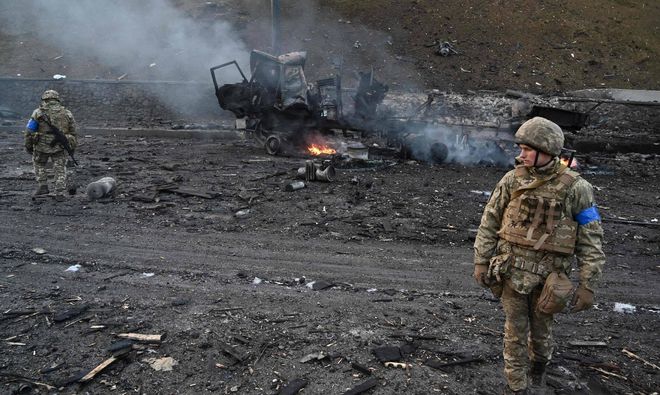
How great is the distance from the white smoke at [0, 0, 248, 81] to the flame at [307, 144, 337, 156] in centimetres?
807

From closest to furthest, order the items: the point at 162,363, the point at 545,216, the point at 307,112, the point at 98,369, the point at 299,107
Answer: the point at 545,216 < the point at 98,369 < the point at 162,363 < the point at 299,107 < the point at 307,112

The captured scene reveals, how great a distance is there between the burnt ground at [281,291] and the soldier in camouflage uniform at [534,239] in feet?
2.25

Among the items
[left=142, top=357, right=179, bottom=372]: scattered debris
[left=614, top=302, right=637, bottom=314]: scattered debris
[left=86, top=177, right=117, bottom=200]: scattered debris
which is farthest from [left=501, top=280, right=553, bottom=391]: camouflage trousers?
[left=86, top=177, right=117, bottom=200]: scattered debris

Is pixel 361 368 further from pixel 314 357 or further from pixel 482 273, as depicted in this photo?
pixel 482 273

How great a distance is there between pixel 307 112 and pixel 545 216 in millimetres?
9831

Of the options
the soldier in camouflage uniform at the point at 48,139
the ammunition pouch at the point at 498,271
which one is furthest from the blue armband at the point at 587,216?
the soldier in camouflage uniform at the point at 48,139

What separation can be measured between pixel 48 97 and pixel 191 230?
13.1 feet

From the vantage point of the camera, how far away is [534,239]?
3359mm

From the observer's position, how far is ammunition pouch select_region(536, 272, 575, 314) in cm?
320

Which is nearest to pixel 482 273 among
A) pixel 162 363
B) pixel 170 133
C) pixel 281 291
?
pixel 281 291

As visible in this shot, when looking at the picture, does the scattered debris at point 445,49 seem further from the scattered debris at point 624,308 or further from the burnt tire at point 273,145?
the scattered debris at point 624,308

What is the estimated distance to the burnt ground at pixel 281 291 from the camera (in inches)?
158

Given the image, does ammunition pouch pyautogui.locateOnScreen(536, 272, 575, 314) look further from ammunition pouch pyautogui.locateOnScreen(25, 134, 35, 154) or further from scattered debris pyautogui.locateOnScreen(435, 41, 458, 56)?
scattered debris pyautogui.locateOnScreen(435, 41, 458, 56)

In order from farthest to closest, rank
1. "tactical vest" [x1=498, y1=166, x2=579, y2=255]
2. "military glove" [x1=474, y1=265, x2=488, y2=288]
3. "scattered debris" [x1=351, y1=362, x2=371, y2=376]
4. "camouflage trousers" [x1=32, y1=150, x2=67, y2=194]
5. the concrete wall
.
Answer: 1. the concrete wall
2. "camouflage trousers" [x1=32, y1=150, x2=67, y2=194]
3. "scattered debris" [x1=351, y1=362, x2=371, y2=376]
4. "military glove" [x1=474, y1=265, x2=488, y2=288]
5. "tactical vest" [x1=498, y1=166, x2=579, y2=255]
